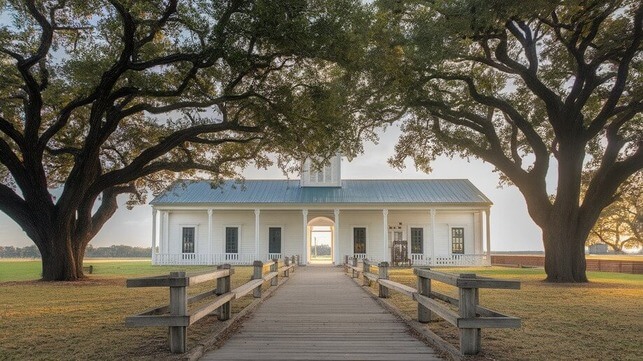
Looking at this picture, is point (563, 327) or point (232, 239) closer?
point (563, 327)

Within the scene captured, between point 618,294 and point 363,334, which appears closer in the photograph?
point 363,334

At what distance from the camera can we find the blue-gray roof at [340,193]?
30.4 meters

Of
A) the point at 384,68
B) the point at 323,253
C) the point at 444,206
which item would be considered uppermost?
the point at 384,68

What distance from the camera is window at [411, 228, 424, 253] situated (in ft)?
103

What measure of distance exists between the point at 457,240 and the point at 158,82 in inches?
821

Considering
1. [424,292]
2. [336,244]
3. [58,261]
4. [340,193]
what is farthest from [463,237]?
[424,292]

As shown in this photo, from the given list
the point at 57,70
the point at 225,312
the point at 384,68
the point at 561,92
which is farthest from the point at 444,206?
the point at 225,312

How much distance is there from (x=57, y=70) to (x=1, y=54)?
5.56ft

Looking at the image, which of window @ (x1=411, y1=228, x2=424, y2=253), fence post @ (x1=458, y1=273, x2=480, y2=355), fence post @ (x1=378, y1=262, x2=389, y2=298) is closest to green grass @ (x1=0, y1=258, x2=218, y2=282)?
window @ (x1=411, y1=228, x2=424, y2=253)

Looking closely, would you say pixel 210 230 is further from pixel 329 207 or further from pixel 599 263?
pixel 599 263

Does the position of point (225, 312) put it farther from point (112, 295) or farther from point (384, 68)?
point (384, 68)

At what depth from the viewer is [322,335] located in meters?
6.87

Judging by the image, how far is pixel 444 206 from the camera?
99.2 ft

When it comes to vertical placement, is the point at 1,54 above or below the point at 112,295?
above
